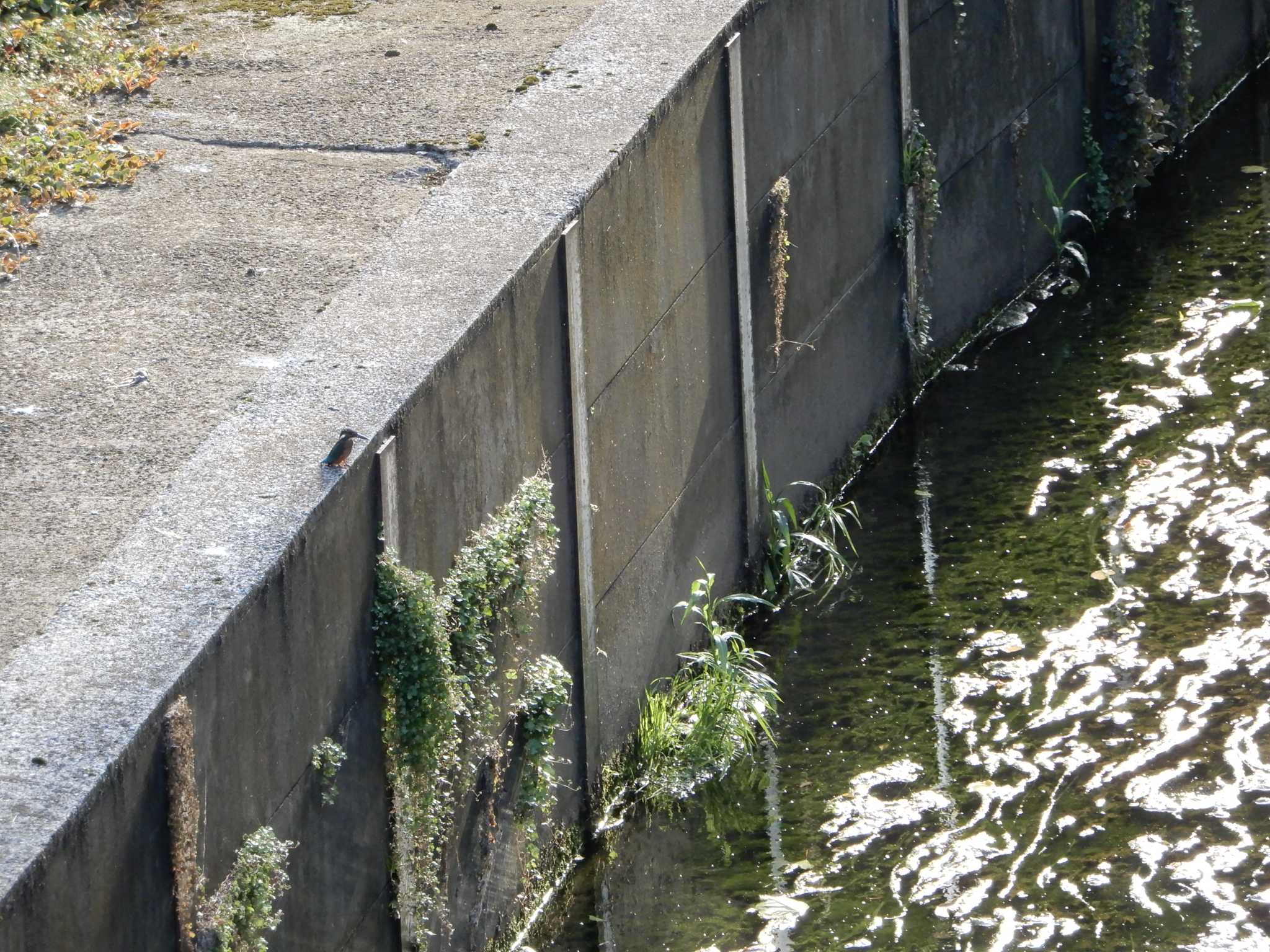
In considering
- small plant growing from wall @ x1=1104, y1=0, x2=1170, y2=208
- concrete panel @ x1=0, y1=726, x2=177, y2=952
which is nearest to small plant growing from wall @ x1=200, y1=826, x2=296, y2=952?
concrete panel @ x1=0, y1=726, x2=177, y2=952

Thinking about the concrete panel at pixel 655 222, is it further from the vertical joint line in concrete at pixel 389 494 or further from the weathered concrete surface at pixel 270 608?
the vertical joint line in concrete at pixel 389 494

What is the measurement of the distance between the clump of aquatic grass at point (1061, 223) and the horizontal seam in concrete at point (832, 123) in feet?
6.28

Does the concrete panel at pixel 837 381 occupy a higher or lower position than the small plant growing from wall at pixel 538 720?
higher

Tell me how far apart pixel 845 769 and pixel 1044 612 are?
1268 millimetres

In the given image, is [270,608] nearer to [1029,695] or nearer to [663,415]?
[663,415]

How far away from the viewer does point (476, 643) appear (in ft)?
18.1

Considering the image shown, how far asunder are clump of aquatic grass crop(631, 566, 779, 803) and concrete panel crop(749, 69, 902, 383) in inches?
52.0

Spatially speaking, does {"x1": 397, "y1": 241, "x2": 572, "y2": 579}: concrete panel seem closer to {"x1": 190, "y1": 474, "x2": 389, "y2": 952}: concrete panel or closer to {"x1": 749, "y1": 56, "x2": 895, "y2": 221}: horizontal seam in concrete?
{"x1": 190, "y1": 474, "x2": 389, "y2": 952}: concrete panel

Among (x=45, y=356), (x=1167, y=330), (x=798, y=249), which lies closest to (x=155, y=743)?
(x=45, y=356)

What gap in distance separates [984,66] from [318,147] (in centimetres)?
383

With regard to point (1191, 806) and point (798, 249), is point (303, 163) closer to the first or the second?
point (798, 249)

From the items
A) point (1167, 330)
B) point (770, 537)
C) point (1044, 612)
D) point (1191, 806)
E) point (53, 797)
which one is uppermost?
point (1167, 330)

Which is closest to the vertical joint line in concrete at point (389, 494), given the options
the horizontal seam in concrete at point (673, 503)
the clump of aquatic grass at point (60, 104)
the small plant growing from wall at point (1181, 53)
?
the horizontal seam in concrete at point (673, 503)

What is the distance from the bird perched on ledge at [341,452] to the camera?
4812 mm
